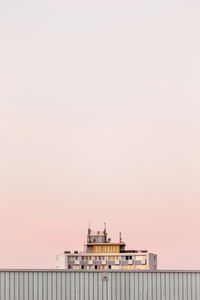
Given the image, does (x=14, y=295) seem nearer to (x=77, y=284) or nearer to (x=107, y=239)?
(x=77, y=284)

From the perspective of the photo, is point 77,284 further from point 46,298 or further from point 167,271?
point 167,271

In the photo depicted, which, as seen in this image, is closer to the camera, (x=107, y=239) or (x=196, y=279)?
(x=196, y=279)

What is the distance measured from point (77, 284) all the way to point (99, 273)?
1426 millimetres

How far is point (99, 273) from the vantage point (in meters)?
38.8

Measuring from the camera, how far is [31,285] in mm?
38906

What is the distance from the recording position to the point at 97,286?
38719mm

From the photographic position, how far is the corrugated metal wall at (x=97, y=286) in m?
38.7

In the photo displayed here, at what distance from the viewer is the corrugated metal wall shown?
38719mm

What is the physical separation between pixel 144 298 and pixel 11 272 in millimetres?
7912

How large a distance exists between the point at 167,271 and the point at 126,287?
257 cm

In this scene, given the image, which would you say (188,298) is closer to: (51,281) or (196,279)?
(196,279)

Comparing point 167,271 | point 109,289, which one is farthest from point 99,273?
point 167,271

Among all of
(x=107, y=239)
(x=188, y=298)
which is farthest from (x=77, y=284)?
(x=107, y=239)

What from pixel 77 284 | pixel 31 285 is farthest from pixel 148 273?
pixel 31 285
